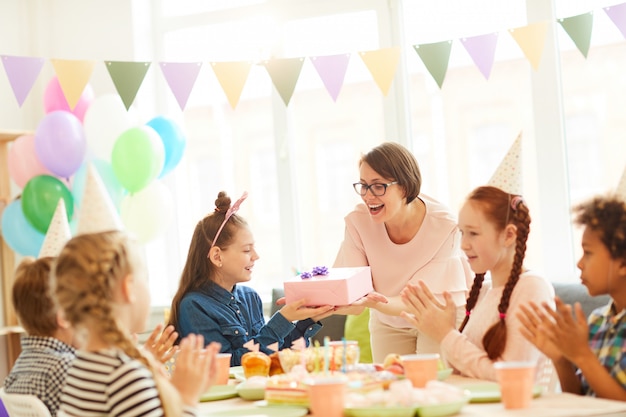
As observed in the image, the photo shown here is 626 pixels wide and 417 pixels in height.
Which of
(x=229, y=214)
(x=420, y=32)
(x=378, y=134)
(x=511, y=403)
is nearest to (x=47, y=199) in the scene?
(x=229, y=214)

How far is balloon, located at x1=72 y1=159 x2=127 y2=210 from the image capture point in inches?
178

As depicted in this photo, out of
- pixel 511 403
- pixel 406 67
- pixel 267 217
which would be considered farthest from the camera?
pixel 267 217

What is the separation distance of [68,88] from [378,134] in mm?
4218

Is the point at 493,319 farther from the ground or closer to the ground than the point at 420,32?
closer to the ground

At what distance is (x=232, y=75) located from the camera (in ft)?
13.5

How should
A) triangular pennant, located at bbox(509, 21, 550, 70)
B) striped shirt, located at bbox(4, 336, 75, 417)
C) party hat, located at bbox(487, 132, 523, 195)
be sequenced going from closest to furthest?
striped shirt, located at bbox(4, 336, 75, 417), party hat, located at bbox(487, 132, 523, 195), triangular pennant, located at bbox(509, 21, 550, 70)

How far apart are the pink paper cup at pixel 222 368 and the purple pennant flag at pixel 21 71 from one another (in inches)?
89.0

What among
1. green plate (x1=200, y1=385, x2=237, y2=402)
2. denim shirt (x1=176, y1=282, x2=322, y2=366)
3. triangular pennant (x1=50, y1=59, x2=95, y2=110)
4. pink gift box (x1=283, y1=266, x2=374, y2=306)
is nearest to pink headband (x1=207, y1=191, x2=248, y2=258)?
denim shirt (x1=176, y1=282, x2=322, y2=366)

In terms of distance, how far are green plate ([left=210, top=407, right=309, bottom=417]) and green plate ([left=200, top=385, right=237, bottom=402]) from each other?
186 mm

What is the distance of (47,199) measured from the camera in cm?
440

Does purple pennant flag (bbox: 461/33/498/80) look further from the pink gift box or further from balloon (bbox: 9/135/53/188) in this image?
balloon (bbox: 9/135/53/188)

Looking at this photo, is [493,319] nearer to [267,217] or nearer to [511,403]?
[511,403]

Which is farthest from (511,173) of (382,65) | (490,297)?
(382,65)

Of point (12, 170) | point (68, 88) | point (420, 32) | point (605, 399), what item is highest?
point (420, 32)
